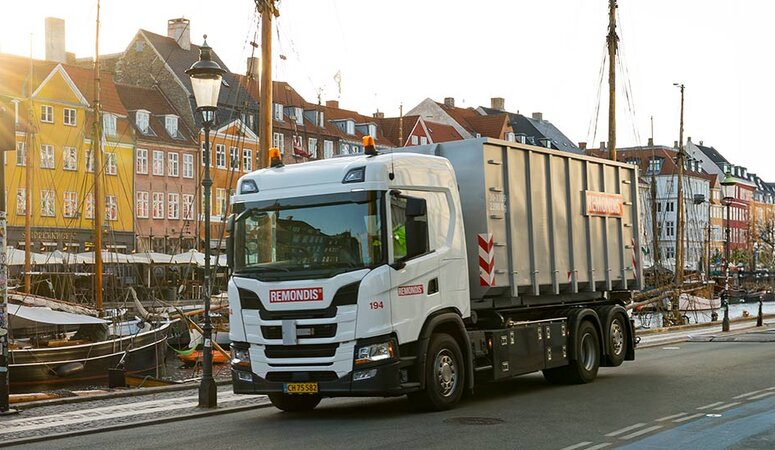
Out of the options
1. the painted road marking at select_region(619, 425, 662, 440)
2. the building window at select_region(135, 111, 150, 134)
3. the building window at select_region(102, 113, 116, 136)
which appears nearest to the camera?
the painted road marking at select_region(619, 425, 662, 440)

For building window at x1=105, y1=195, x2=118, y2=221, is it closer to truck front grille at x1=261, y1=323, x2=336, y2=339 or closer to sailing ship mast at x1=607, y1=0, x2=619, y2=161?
sailing ship mast at x1=607, y1=0, x2=619, y2=161

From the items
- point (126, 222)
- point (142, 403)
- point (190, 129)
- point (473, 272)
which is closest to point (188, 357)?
point (142, 403)

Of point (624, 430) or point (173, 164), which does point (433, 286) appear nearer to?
point (624, 430)

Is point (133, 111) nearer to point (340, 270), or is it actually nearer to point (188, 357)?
point (188, 357)

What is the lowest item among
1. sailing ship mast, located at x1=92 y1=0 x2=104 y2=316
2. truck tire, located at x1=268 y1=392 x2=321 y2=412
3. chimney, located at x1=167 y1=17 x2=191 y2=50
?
truck tire, located at x1=268 y1=392 x2=321 y2=412

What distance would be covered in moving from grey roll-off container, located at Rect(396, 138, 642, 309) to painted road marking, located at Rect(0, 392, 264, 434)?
453 cm

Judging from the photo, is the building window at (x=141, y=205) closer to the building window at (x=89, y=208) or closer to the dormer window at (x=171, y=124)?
the building window at (x=89, y=208)

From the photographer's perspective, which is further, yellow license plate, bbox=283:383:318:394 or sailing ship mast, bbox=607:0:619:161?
sailing ship mast, bbox=607:0:619:161

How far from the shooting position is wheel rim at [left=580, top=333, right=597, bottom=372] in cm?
1986

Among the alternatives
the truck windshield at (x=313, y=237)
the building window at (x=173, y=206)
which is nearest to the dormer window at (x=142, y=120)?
the building window at (x=173, y=206)

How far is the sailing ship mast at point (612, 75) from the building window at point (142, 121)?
45.4m

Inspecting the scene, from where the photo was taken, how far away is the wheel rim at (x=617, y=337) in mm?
20844

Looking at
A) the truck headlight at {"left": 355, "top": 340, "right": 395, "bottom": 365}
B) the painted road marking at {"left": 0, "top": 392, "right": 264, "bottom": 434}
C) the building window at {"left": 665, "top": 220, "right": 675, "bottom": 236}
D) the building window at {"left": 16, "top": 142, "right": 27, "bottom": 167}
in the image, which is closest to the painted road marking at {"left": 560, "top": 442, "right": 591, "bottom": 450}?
the truck headlight at {"left": 355, "top": 340, "right": 395, "bottom": 365}

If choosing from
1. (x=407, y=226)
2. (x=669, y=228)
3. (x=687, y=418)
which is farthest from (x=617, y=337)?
(x=669, y=228)
